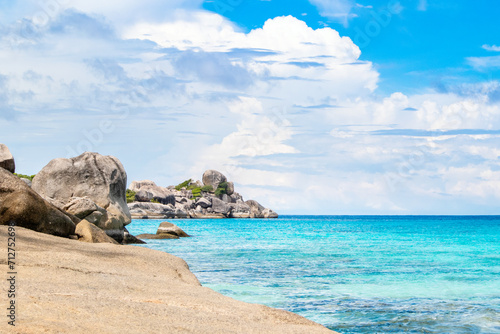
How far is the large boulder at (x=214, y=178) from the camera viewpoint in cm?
13770

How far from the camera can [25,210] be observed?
13.8 meters

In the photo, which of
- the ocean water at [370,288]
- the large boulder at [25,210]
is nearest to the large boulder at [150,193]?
the ocean water at [370,288]

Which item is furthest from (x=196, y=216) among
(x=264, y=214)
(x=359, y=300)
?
(x=359, y=300)

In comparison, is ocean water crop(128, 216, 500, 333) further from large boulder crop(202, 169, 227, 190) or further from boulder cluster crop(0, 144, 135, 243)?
large boulder crop(202, 169, 227, 190)

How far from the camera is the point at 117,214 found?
29.5 meters

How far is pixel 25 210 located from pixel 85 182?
1671 centimetres

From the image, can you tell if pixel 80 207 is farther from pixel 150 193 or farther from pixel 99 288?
pixel 150 193

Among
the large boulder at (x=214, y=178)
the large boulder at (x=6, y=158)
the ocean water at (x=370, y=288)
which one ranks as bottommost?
the ocean water at (x=370, y=288)

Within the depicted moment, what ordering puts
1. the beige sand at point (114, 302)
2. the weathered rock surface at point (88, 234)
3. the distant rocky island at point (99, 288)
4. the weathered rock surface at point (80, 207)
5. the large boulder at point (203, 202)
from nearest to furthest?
the beige sand at point (114, 302) < the distant rocky island at point (99, 288) < the weathered rock surface at point (88, 234) < the weathered rock surface at point (80, 207) < the large boulder at point (203, 202)

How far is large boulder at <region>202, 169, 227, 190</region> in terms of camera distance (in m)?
138

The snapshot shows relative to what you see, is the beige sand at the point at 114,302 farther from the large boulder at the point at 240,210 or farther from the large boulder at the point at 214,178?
the large boulder at the point at 240,210

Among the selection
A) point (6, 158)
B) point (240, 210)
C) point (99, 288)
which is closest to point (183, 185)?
point (240, 210)

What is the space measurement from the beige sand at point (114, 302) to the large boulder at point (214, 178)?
4992 inches

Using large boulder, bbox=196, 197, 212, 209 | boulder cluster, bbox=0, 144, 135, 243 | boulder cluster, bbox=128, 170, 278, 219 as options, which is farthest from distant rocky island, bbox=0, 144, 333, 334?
large boulder, bbox=196, 197, 212, 209
